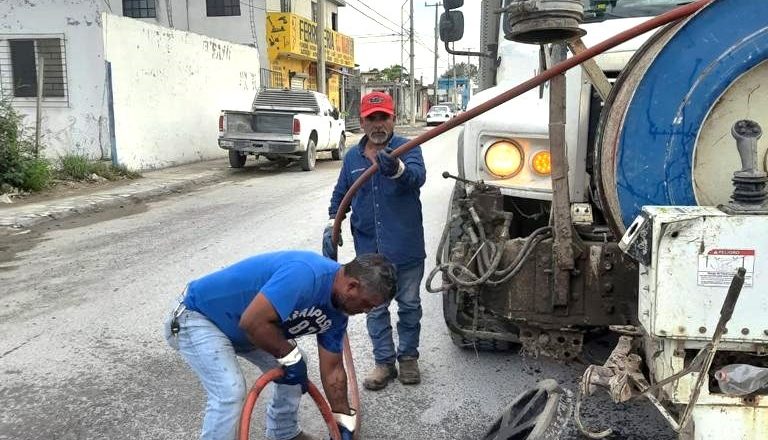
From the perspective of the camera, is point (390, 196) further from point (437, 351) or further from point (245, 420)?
point (245, 420)

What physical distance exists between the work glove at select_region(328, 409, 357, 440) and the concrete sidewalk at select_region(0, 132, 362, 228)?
318 inches

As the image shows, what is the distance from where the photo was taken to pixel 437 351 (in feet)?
15.3

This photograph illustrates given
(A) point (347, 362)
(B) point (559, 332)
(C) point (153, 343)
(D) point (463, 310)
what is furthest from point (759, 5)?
(C) point (153, 343)

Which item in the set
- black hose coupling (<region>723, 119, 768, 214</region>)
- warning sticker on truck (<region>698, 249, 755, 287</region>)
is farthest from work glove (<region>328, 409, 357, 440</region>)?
black hose coupling (<region>723, 119, 768, 214</region>)

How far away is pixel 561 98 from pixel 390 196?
1.45 m

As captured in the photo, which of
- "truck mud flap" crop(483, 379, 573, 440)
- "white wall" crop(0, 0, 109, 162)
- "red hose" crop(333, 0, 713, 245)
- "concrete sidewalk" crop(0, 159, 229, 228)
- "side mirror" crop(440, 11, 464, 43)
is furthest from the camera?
"white wall" crop(0, 0, 109, 162)

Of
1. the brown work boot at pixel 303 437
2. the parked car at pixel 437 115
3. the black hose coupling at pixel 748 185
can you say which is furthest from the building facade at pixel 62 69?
the parked car at pixel 437 115

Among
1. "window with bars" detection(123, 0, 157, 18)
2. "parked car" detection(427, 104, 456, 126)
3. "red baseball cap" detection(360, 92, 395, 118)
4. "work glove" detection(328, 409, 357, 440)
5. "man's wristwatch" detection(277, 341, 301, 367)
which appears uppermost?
"window with bars" detection(123, 0, 157, 18)

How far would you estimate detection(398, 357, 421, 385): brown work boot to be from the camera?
413cm

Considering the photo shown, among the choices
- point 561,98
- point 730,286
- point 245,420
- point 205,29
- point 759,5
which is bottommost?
point 245,420

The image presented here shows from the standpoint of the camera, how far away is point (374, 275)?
8.82ft

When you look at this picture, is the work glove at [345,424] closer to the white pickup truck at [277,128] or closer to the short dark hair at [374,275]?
the short dark hair at [374,275]

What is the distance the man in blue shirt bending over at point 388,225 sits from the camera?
13.0ft

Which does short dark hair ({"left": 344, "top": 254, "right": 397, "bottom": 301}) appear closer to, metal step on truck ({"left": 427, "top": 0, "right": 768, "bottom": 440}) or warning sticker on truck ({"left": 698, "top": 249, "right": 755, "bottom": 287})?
metal step on truck ({"left": 427, "top": 0, "right": 768, "bottom": 440})
